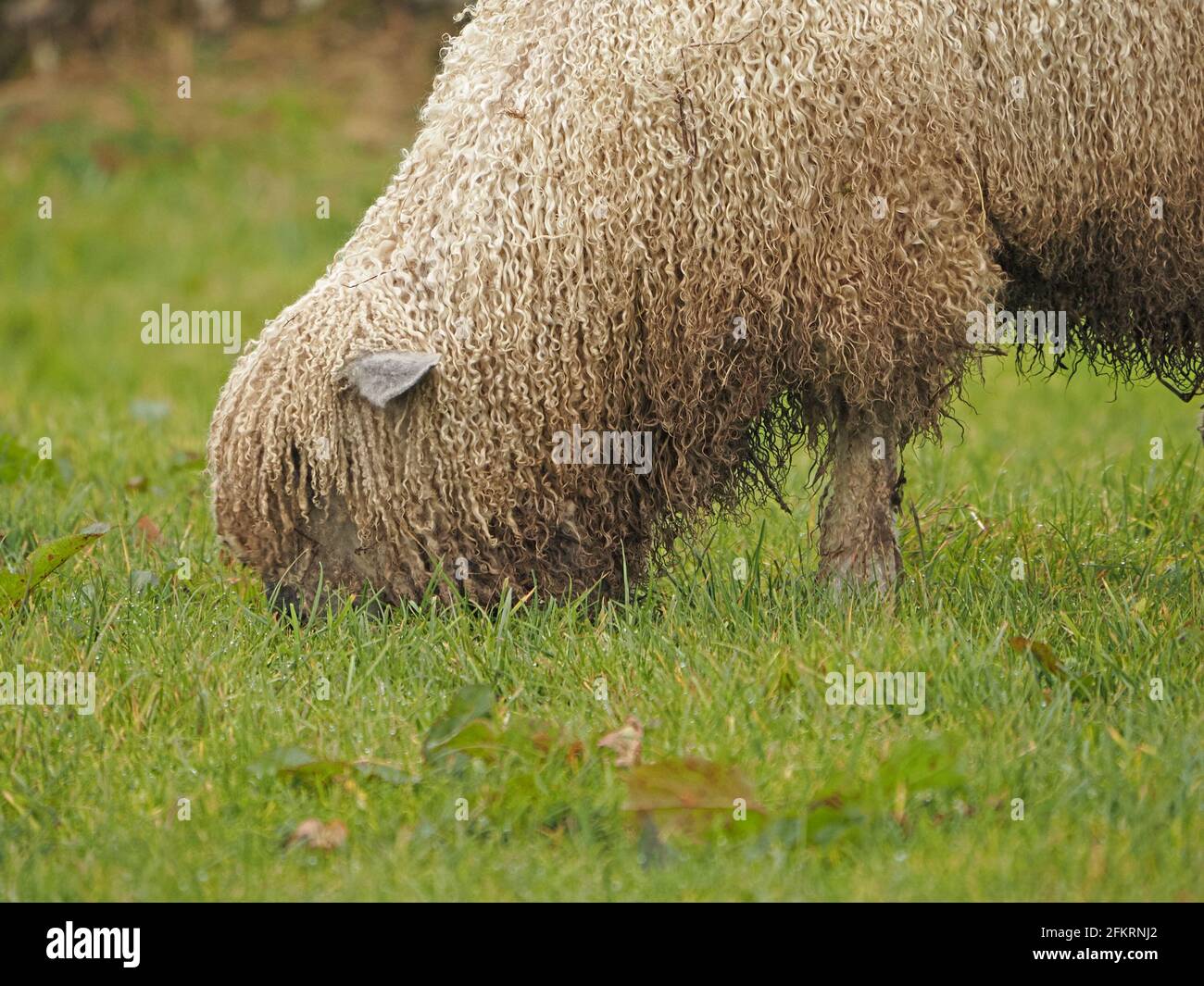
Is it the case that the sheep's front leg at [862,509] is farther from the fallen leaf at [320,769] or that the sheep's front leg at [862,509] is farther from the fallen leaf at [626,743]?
the fallen leaf at [320,769]

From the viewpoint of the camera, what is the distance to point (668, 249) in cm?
411

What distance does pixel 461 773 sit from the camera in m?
3.53

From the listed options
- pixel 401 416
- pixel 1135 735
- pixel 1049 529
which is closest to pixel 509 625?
pixel 401 416

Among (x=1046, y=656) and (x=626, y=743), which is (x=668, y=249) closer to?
(x=626, y=743)

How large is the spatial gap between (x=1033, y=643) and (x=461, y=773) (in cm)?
152

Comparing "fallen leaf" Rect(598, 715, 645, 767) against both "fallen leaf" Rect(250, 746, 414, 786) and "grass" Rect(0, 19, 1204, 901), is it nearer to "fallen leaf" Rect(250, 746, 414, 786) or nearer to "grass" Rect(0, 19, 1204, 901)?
"grass" Rect(0, 19, 1204, 901)

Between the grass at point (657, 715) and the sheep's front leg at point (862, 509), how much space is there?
4.7 inches
